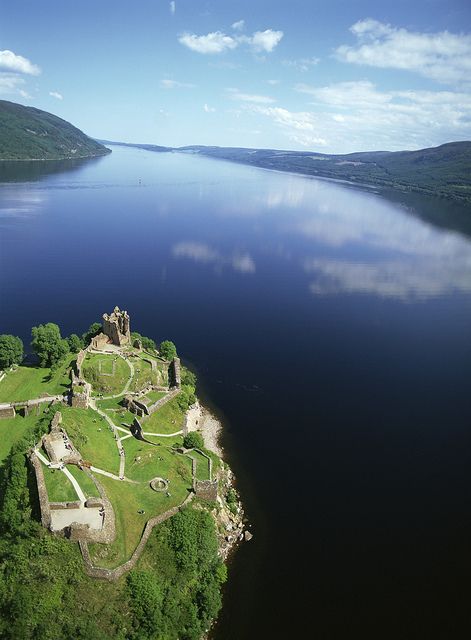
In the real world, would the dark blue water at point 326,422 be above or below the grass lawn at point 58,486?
below

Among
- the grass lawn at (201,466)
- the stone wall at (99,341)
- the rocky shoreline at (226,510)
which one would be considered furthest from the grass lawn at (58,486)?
the stone wall at (99,341)

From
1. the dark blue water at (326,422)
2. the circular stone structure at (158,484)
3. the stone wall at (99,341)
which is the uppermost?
the stone wall at (99,341)

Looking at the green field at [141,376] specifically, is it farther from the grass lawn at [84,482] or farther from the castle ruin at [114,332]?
the grass lawn at [84,482]

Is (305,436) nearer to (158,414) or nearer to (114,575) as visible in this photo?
(158,414)

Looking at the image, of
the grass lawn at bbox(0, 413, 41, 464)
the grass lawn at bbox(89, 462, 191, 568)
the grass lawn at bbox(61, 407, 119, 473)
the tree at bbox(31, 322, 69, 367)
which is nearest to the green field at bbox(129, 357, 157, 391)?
the grass lawn at bbox(61, 407, 119, 473)

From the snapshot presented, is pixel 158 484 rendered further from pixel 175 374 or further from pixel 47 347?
Answer: pixel 47 347

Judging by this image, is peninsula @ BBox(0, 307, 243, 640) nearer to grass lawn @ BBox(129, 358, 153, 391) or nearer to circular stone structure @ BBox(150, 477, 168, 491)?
circular stone structure @ BBox(150, 477, 168, 491)
